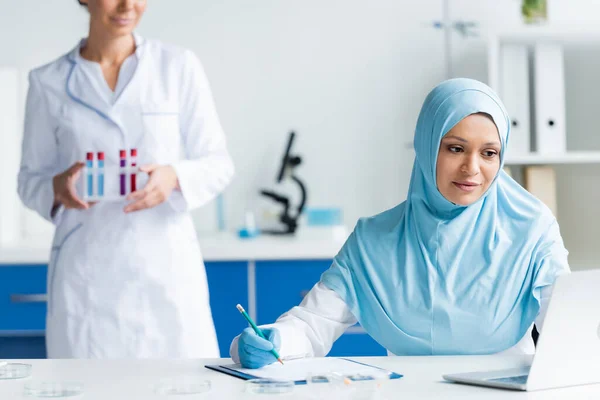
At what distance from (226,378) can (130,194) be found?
81cm

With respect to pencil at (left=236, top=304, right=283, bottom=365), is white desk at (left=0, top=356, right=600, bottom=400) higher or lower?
lower

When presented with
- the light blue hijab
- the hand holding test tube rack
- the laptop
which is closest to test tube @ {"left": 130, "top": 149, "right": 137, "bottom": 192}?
the hand holding test tube rack

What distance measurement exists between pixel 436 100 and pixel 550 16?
1783mm

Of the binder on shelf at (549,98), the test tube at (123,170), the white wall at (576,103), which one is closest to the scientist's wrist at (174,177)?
the test tube at (123,170)

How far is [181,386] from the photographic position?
1290 mm

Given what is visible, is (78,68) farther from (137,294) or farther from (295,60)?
(295,60)

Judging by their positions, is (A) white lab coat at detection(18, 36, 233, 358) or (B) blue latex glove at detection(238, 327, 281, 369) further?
(A) white lab coat at detection(18, 36, 233, 358)

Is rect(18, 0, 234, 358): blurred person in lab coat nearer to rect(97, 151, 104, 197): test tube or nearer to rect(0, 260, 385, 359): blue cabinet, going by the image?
rect(97, 151, 104, 197): test tube

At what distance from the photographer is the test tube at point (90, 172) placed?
2113 mm

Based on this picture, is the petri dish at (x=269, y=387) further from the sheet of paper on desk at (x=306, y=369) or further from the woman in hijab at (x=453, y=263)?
the woman in hijab at (x=453, y=263)

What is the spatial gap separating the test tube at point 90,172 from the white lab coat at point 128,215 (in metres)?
0.05

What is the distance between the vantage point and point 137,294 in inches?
84.2

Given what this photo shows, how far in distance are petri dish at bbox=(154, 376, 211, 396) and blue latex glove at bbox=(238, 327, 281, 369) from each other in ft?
0.34

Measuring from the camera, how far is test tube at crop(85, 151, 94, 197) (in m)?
2.11
